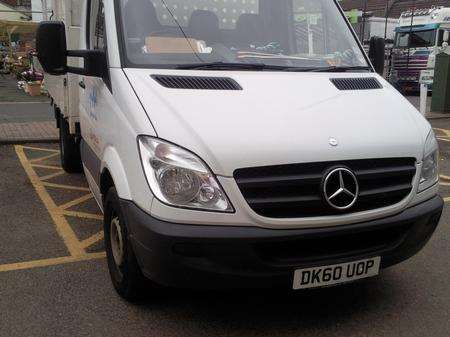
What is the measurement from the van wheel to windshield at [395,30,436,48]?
20351 millimetres

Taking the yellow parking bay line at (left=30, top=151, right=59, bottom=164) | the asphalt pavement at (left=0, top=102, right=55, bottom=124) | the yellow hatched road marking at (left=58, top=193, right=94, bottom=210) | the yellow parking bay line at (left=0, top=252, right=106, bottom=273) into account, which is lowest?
the asphalt pavement at (left=0, top=102, right=55, bottom=124)

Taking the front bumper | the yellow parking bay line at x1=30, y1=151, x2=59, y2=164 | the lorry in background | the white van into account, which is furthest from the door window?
the lorry in background

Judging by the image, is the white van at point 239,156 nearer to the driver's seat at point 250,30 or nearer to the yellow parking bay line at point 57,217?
the driver's seat at point 250,30

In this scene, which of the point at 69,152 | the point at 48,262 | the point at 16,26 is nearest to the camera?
the point at 48,262

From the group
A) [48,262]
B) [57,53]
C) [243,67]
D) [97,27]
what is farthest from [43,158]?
[243,67]

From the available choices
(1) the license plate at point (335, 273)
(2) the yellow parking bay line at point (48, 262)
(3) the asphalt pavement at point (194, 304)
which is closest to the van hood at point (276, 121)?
(1) the license plate at point (335, 273)

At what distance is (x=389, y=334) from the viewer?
10.4ft

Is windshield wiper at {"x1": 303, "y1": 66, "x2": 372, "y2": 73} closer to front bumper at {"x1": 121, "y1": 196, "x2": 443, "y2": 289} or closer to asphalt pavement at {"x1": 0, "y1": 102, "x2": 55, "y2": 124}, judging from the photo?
front bumper at {"x1": 121, "y1": 196, "x2": 443, "y2": 289}

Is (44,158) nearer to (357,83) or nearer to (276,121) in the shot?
(357,83)

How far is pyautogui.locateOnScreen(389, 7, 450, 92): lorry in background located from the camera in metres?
20.9

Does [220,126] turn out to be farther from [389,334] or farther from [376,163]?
[389,334]

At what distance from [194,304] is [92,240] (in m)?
1.55

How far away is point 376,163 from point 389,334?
1.02 m

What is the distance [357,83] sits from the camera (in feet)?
12.0
